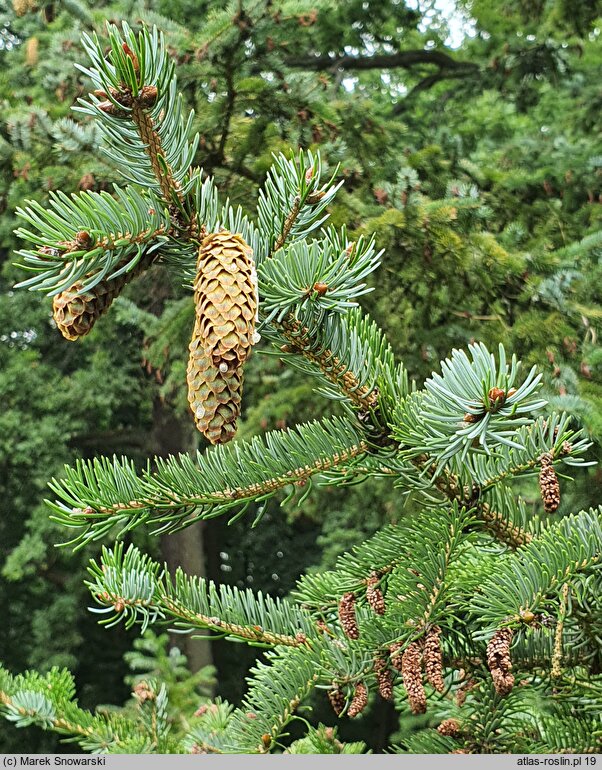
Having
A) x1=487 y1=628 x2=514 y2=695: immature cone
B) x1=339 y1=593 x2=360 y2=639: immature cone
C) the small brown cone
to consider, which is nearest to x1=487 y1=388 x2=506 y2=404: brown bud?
x1=487 y1=628 x2=514 y2=695: immature cone

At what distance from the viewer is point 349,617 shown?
3.33 ft

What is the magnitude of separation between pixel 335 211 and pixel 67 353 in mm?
6378

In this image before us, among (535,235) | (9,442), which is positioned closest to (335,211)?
(535,235)

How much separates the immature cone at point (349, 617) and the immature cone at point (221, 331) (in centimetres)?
36

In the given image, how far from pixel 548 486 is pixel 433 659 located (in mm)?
231

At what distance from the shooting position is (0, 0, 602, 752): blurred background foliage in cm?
302

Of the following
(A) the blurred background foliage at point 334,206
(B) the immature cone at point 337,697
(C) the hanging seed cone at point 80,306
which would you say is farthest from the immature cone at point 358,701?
(A) the blurred background foliage at point 334,206

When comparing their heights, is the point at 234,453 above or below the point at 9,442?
above

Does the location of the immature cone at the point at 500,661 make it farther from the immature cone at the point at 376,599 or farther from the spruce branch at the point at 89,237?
the spruce branch at the point at 89,237

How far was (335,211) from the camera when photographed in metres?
3.02

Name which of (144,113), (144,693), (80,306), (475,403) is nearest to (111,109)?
(144,113)

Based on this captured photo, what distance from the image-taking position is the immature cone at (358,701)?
0.97 meters

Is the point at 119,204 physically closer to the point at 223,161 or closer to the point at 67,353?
the point at 223,161
